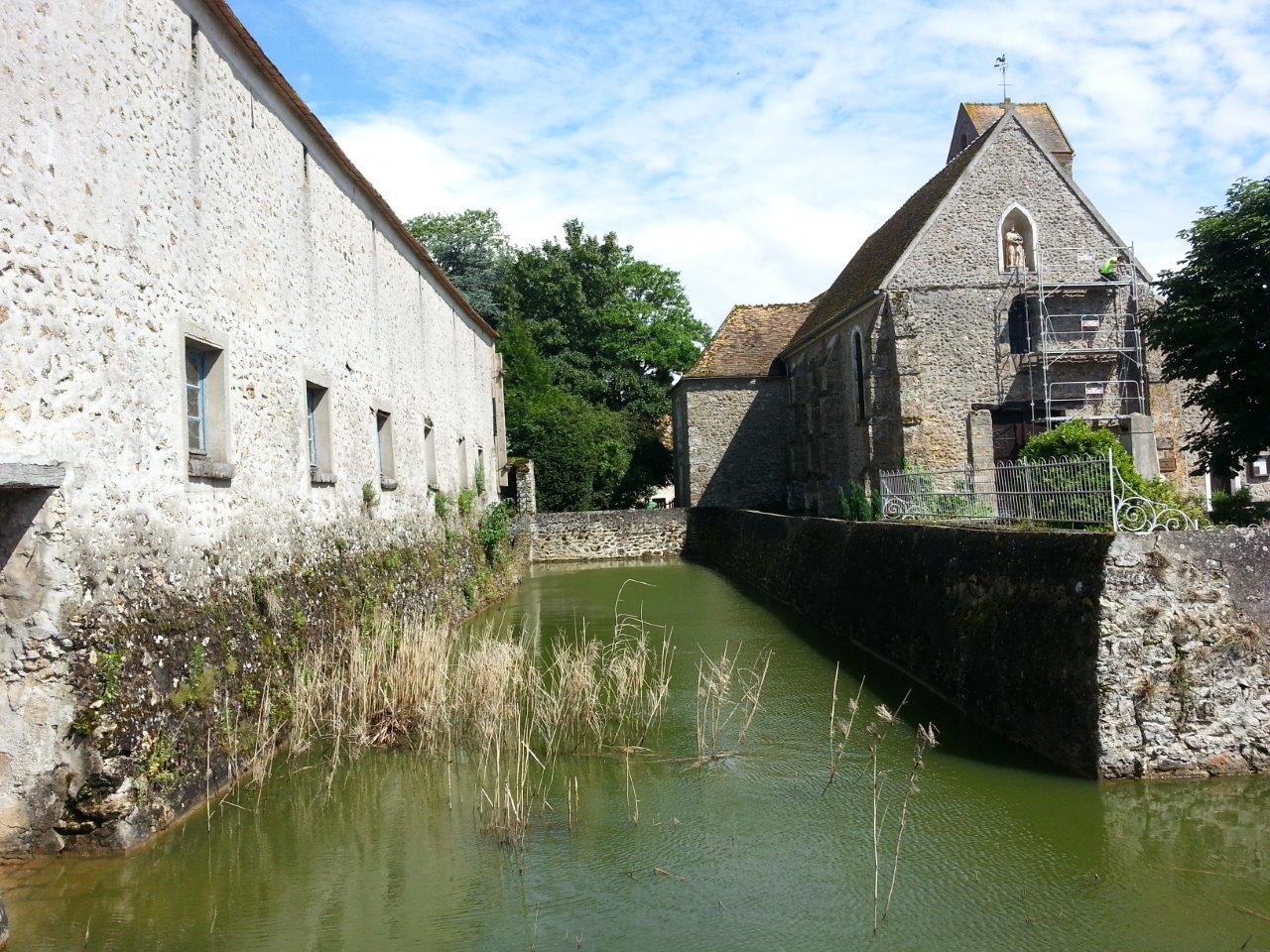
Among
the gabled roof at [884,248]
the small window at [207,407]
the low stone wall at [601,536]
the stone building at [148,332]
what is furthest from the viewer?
the low stone wall at [601,536]

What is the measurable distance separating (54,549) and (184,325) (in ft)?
8.34

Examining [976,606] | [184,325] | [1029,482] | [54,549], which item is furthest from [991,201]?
[54,549]

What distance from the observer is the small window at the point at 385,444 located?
49.5ft

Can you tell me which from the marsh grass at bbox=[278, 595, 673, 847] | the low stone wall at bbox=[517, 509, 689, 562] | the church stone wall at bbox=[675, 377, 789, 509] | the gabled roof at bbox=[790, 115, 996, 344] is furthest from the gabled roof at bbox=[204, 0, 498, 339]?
the church stone wall at bbox=[675, 377, 789, 509]

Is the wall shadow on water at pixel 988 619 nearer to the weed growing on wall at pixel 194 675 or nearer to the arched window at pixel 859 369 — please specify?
the weed growing on wall at pixel 194 675

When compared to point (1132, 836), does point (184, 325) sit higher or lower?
higher

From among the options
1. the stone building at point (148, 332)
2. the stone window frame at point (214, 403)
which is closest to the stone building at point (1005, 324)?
the stone building at point (148, 332)

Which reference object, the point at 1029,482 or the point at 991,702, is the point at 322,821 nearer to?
the point at 991,702

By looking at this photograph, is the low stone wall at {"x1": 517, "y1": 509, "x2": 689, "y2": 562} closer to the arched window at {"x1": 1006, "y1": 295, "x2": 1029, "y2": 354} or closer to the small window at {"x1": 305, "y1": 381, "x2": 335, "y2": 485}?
the arched window at {"x1": 1006, "y1": 295, "x2": 1029, "y2": 354}

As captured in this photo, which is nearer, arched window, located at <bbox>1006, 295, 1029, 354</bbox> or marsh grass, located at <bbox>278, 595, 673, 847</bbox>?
marsh grass, located at <bbox>278, 595, 673, 847</bbox>

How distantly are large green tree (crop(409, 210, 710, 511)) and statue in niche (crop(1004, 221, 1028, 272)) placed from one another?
18055 millimetres

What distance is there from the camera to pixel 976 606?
10094mm

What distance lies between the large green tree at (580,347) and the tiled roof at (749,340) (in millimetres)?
5589

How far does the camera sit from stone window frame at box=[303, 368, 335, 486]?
38.5ft
